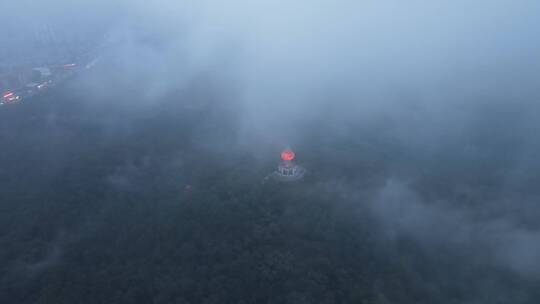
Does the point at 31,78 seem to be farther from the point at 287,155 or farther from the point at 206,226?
the point at 206,226

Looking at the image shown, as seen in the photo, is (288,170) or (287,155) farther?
(287,155)

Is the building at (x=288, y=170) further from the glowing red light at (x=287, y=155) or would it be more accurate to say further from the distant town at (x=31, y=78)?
the distant town at (x=31, y=78)

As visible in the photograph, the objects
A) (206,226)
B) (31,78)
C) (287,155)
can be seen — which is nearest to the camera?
(206,226)

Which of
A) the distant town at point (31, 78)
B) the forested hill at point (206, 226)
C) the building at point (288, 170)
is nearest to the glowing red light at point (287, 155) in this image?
the building at point (288, 170)

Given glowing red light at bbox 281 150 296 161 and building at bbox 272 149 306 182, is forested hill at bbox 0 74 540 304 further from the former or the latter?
glowing red light at bbox 281 150 296 161

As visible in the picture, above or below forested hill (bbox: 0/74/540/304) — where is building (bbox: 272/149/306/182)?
above

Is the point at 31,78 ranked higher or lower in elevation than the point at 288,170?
higher

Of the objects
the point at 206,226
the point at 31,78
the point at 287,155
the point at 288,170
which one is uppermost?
the point at 31,78

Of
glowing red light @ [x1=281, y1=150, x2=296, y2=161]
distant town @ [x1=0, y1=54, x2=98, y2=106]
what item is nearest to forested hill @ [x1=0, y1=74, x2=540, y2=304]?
glowing red light @ [x1=281, y1=150, x2=296, y2=161]

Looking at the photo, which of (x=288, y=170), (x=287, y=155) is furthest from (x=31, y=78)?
(x=288, y=170)
